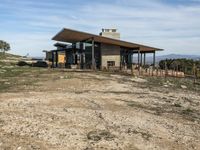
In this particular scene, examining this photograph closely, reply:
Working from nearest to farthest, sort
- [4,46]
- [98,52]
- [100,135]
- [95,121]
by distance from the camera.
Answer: [100,135] < [95,121] < [98,52] < [4,46]

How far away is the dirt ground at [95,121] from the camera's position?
1364 centimetres

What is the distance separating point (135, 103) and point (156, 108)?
1.51m

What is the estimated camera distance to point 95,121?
54.6 ft

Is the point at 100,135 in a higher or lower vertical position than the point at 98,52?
lower

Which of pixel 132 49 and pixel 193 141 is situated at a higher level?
pixel 132 49

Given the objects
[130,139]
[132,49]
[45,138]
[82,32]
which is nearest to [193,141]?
[130,139]

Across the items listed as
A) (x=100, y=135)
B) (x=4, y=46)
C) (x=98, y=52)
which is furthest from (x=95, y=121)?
(x=4, y=46)

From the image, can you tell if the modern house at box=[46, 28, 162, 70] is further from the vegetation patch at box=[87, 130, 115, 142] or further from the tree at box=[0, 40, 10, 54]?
the tree at box=[0, 40, 10, 54]

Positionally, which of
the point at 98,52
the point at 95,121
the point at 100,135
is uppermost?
the point at 98,52

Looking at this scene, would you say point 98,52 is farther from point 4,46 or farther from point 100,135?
point 4,46

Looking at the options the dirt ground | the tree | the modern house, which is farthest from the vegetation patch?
the tree

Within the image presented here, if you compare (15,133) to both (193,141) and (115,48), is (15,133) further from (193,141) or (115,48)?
(115,48)

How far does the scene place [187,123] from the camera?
1761 cm

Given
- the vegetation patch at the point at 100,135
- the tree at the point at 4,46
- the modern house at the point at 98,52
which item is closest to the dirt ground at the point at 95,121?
the vegetation patch at the point at 100,135
